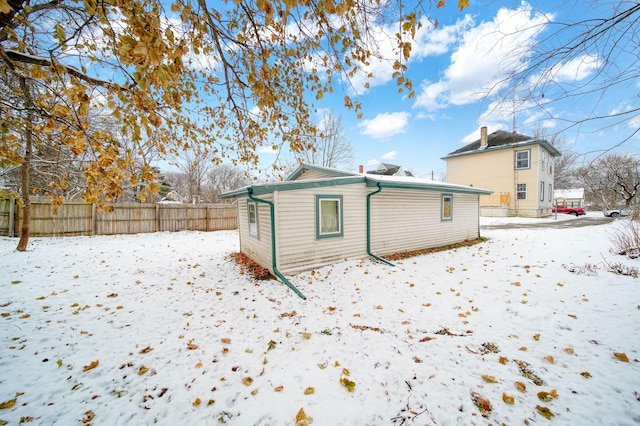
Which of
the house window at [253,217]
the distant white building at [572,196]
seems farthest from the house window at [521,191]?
the house window at [253,217]

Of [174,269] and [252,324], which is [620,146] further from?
[174,269]

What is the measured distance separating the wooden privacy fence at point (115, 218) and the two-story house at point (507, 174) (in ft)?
75.0

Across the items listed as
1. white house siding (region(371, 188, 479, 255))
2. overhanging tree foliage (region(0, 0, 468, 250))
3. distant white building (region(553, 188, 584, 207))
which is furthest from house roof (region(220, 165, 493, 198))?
distant white building (region(553, 188, 584, 207))

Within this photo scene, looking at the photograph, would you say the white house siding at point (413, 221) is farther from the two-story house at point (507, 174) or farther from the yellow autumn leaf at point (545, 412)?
the two-story house at point (507, 174)

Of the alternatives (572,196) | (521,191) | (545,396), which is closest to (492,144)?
(521,191)

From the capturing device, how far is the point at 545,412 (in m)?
2.11

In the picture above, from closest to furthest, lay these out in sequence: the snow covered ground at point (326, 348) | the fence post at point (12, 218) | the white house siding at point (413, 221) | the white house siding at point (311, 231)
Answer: the snow covered ground at point (326, 348) → the white house siding at point (311, 231) → the white house siding at point (413, 221) → the fence post at point (12, 218)

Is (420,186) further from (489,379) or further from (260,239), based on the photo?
(489,379)

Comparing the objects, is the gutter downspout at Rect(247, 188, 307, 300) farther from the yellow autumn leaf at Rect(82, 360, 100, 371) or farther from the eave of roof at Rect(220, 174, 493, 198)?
the yellow autumn leaf at Rect(82, 360, 100, 371)

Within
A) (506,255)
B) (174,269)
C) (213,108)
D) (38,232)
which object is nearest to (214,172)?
(38,232)

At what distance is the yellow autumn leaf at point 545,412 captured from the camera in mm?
2078

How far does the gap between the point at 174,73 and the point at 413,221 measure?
8126 millimetres

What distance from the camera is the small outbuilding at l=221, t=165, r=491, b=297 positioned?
19.7 feet

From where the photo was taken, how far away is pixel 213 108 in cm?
435
